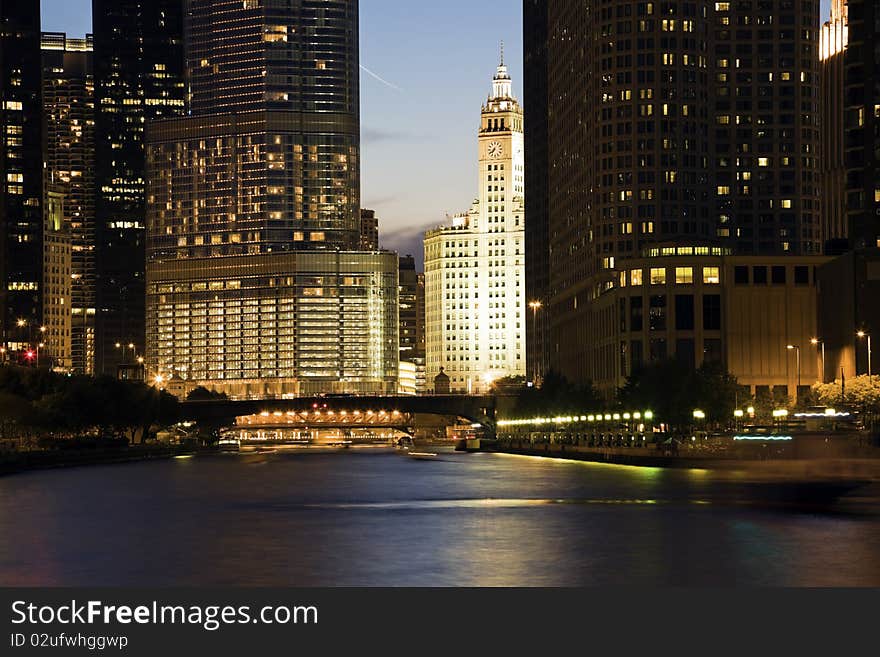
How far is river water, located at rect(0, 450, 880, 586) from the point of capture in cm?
5756

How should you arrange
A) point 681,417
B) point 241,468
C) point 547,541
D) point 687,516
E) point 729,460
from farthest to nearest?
point 681,417 → point 241,468 → point 729,460 → point 687,516 → point 547,541

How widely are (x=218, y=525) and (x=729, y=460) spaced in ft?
233

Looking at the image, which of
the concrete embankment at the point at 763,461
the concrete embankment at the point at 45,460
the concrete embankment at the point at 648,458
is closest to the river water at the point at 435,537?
the concrete embankment at the point at 763,461

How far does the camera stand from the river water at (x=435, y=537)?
5756cm

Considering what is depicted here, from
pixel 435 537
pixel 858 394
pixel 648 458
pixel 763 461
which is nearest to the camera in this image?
pixel 435 537

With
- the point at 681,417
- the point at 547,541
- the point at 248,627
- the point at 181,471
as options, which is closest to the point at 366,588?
the point at 248,627

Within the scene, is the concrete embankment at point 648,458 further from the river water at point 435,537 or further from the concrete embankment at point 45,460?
the concrete embankment at point 45,460

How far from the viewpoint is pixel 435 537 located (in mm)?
72812

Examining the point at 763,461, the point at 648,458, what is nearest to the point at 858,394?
the point at 648,458

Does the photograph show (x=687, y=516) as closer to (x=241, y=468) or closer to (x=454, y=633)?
(x=454, y=633)

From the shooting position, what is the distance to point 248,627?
43406 mm

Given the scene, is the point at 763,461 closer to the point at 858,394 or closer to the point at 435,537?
the point at 858,394

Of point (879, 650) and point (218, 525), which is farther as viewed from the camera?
point (218, 525)

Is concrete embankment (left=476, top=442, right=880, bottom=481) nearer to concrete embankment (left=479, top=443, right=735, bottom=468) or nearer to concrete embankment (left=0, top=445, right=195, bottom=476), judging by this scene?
concrete embankment (left=479, top=443, right=735, bottom=468)
